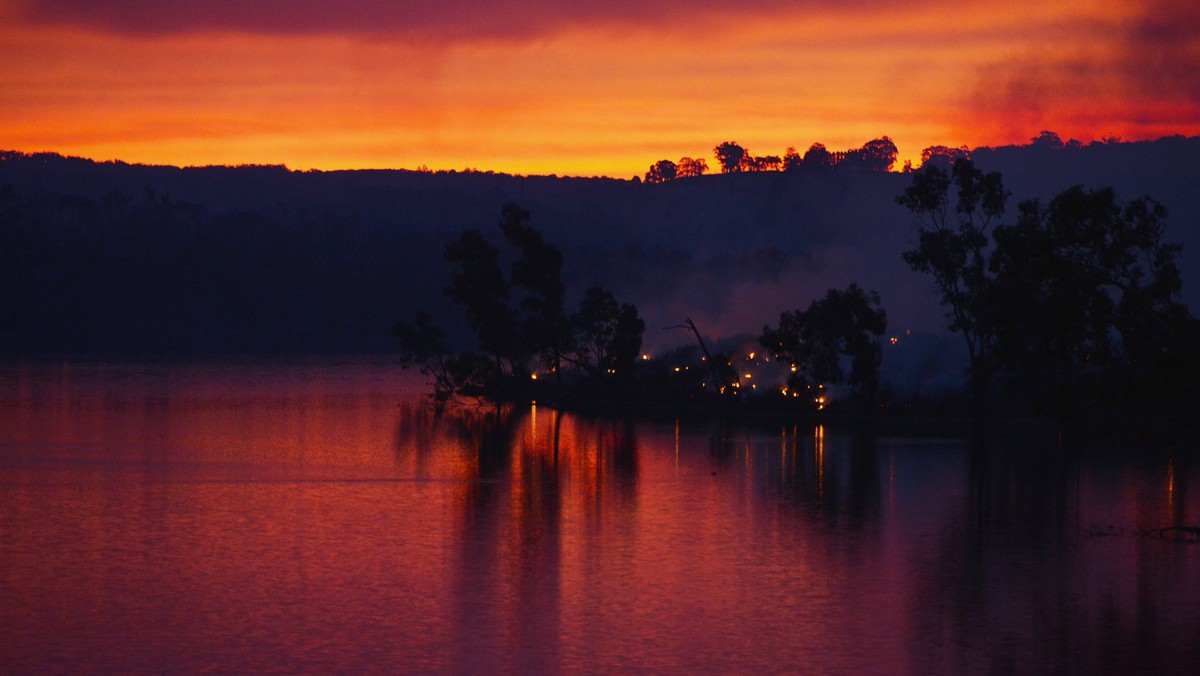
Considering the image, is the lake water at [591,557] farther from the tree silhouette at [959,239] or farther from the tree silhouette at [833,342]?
the tree silhouette at [833,342]

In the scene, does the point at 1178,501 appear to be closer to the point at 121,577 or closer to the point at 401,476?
the point at 401,476

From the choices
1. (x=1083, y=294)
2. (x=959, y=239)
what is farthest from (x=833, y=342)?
(x=1083, y=294)

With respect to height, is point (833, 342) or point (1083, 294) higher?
point (1083, 294)

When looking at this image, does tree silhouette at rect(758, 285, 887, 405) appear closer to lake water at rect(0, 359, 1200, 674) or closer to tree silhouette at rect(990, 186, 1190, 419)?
lake water at rect(0, 359, 1200, 674)

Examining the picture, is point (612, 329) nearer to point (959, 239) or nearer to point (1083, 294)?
point (959, 239)

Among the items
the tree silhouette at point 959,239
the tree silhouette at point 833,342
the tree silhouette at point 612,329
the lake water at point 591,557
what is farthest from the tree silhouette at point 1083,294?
the tree silhouette at point 612,329

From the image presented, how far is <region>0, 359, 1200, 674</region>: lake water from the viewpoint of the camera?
1891 centimetres

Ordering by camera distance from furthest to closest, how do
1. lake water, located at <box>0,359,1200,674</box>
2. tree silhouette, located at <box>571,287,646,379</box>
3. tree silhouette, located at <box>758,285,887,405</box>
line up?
1. tree silhouette, located at <box>571,287,646,379</box>
2. tree silhouette, located at <box>758,285,887,405</box>
3. lake water, located at <box>0,359,1200,674</box>

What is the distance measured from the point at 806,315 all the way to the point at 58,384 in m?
48.9

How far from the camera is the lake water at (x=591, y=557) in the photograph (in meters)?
18.9

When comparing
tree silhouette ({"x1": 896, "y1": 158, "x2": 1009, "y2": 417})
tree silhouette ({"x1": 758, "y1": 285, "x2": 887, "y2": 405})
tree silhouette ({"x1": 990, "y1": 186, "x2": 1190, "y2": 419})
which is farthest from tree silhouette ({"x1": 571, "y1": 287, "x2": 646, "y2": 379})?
tree silhouette ({"x1": 990, "y1": 186, "x2": 1190, "y2": 419})

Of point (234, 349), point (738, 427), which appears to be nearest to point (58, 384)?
point (738, 427)

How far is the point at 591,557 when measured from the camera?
25688 millimetres

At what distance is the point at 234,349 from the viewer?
6737 inches
